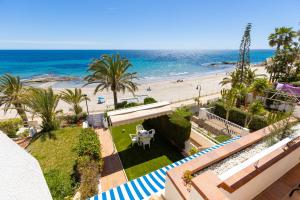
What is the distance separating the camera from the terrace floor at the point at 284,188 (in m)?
4.33

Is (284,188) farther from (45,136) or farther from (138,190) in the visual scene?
(45,136)

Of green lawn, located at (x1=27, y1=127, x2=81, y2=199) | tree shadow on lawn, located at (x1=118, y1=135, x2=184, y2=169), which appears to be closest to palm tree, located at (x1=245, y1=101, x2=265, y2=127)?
tree shadow on lawn, located at (x1=118, y1=135, x2=184, y2=169)

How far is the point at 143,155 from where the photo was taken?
12039 millimetres

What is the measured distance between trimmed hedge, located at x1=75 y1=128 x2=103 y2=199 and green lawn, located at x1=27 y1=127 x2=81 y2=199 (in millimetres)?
685

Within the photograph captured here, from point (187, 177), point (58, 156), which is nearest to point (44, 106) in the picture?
point (58, 156)

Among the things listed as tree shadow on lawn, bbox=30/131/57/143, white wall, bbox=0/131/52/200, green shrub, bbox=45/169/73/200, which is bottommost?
tree shadow on lawn, bbox=30/131/57/143

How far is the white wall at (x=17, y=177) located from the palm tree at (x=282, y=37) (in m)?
36.8

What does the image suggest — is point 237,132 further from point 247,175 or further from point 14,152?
point 14,152

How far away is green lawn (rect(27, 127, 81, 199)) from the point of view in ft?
24.4

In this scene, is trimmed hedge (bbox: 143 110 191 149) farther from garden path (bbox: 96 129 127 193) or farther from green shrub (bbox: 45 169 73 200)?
green shrub (bbox: 45 169 73 200)

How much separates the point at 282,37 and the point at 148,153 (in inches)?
1267

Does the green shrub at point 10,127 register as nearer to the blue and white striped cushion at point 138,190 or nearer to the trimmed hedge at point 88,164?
the trimmed hedge at point 88,164

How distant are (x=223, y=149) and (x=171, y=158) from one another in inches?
281

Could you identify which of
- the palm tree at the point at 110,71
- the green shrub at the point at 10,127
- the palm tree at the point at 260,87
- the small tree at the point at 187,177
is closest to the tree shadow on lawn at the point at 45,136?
the green shrub at the point at 10,127
